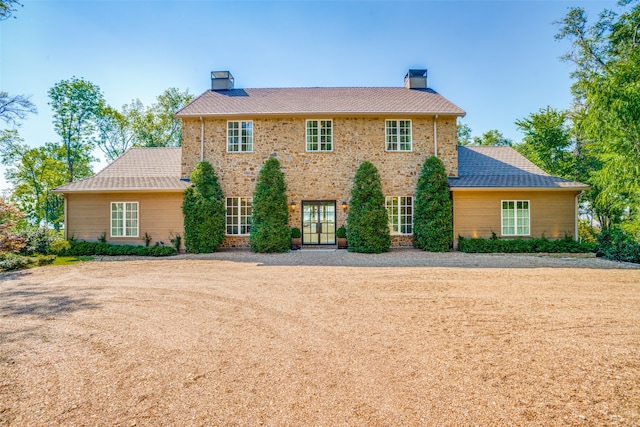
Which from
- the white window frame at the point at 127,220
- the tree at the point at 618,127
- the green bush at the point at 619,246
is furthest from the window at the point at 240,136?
the green bush at the point at 619,246

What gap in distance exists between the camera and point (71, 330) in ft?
15.3

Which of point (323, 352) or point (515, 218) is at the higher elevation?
point (515, 218)

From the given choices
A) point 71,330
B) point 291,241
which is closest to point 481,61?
point 291,241

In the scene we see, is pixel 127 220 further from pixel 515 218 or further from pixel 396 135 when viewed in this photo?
pixel 515 218

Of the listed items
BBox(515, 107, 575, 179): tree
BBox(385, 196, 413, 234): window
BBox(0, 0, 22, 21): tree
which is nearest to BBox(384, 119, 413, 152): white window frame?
BBox(385, 196, 413, 234): window

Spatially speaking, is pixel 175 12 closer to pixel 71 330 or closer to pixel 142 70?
pixel 142 70

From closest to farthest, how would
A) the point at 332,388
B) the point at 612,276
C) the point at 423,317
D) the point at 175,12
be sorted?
1. the point at 332,388
2. the point at 423,317
3. the point at 612,276
4. the point at 175,12

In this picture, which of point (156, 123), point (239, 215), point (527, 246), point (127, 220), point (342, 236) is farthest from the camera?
point (156, 123)

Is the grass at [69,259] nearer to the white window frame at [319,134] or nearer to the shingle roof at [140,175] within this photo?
the shingle roof at [140,175]

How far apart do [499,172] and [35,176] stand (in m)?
31.8

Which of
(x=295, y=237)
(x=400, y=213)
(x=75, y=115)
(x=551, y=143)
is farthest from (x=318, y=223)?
(x=75, y=115)

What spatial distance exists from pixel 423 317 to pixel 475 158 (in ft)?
44.6

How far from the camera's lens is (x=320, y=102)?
15469 millimetres

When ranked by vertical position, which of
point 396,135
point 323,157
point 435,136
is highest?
point 396,135
